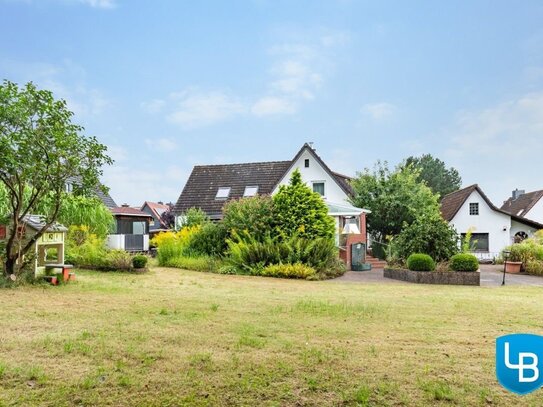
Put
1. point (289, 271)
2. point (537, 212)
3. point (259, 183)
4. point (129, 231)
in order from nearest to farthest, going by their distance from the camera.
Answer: point (289, 271), point (259, 183), point (129, 231), point (537, 212)

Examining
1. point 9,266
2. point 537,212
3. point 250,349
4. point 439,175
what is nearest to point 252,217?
point 9,266

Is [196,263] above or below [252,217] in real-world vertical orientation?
below

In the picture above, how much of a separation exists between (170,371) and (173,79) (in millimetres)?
11032

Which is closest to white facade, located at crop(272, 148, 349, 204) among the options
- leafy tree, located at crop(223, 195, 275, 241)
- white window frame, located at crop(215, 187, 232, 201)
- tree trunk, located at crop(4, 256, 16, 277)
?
white window frame, located at crop(215, 187, 232, 201)

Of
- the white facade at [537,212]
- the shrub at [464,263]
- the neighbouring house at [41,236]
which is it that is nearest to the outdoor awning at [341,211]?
the shrub at [464,263]

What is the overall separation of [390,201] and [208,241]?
1441 cm

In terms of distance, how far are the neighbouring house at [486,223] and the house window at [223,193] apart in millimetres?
16439

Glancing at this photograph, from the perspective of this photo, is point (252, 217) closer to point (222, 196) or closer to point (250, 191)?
point (250, 191)

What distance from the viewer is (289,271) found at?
15820 millimetres

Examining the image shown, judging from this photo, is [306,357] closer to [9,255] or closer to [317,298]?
[317,298]

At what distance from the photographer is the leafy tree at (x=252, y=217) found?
18.5m

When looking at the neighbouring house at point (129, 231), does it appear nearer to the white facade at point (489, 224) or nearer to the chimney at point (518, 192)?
the white facade at point (489, 224)

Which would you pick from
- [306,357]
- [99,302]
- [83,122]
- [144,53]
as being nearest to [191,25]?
[144,53]

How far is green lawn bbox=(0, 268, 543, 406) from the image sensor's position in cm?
407
